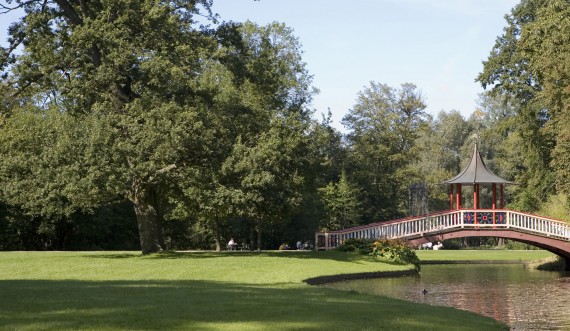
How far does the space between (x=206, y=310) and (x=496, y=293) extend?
14.4m

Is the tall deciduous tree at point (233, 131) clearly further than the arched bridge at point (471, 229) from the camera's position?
No

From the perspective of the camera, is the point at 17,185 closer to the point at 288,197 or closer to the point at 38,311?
the point at 288,197

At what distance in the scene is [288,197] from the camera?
3438 cm

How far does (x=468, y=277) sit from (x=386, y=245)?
15.7 ft

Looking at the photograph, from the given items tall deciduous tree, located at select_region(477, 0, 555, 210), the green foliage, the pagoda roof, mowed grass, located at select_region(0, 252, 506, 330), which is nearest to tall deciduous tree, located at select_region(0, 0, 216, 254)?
mowed grass, located at select_region(0, 252, 506, 330)

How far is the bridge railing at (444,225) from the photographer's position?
4328 cm

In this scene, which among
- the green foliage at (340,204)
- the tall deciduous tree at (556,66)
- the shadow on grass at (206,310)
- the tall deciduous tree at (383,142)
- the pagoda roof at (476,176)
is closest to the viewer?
the shadow on grass at (206,310)

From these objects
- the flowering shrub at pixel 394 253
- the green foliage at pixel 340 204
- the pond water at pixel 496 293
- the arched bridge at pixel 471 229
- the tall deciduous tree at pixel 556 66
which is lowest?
the pond water at pixel 496 293

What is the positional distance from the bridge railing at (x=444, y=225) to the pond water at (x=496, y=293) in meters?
5.49

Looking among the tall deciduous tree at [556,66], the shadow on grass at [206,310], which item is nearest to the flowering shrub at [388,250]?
the tall deciduous tree at [556,66]

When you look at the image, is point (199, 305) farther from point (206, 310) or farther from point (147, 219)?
point (147, 219)

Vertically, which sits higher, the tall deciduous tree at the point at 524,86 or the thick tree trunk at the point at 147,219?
the tall deciduous tree at the point at 524,86

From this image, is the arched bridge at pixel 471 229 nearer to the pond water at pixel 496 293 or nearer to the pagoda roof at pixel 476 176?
the pagoda roof at pixel 476 176

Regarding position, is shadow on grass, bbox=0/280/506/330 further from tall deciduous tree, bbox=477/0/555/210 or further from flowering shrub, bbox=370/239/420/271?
tall deciduous tree, bbox=477/0/555/210
